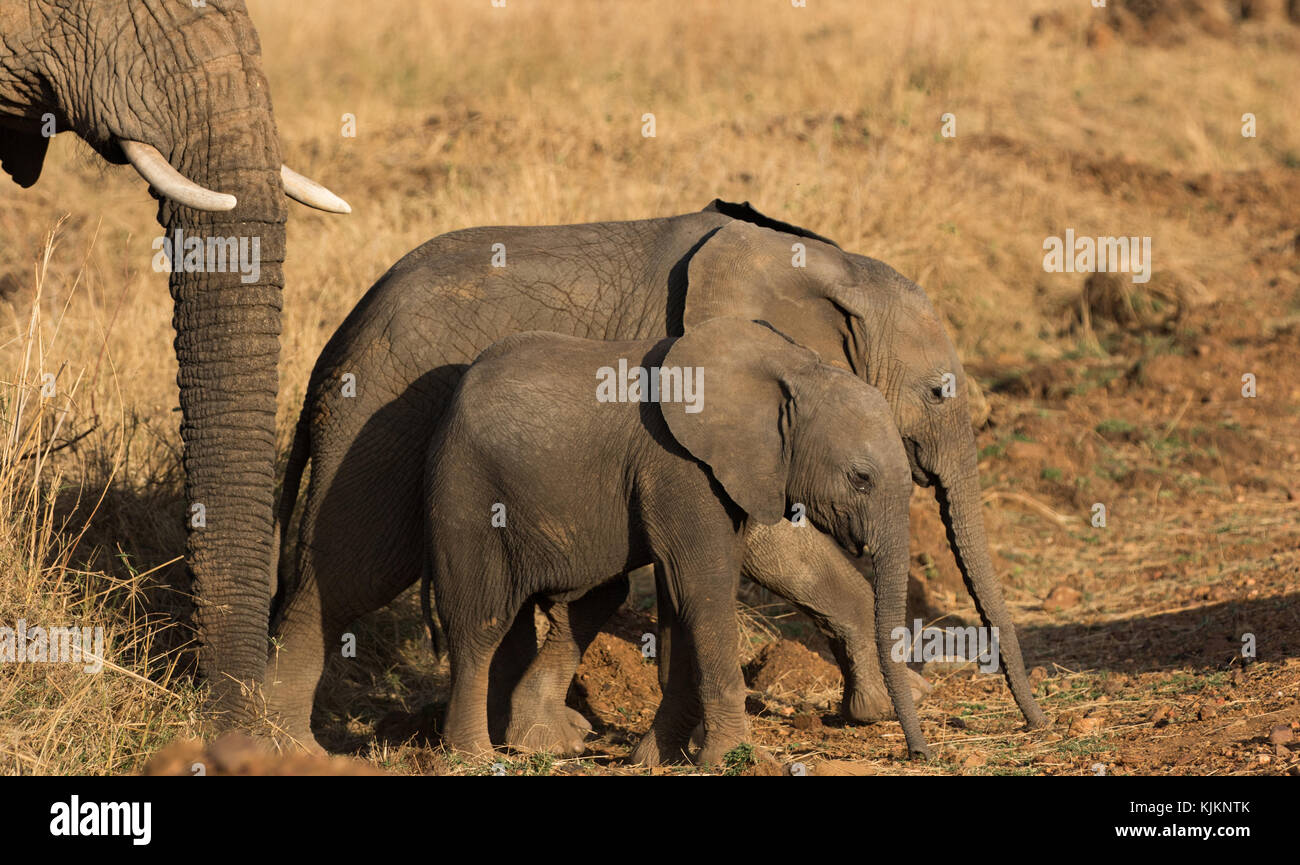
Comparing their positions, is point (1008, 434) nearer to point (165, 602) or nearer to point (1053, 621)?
point (1053, 621)

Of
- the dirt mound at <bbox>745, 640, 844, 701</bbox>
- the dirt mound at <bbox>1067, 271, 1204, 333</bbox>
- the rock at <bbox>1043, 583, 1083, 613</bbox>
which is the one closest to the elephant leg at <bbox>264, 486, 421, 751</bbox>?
the dirt mound at <bbox>745, 640, 844, 701</bbox>

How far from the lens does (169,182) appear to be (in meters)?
4.94

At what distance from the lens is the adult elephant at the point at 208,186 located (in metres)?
5.04

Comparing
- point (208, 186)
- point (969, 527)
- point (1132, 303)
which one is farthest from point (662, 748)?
point (1132, 303)

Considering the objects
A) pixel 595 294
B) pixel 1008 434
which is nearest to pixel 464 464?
pixel 595 294

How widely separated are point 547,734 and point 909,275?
6.55 m

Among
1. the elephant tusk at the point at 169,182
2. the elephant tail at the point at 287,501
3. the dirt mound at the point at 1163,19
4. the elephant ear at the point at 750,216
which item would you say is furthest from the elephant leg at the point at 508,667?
the dirt mound at the point at 1163,19

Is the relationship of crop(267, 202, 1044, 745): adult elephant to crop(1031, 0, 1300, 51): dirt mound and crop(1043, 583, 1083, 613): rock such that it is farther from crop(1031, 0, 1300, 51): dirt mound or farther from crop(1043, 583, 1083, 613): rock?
crop(1031, 0, 1300, 51): dirt mound

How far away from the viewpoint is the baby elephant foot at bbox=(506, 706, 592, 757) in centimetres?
655

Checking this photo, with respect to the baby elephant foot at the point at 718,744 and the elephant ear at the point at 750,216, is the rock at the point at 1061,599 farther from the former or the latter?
the baby elephant foot at the point at 718,744

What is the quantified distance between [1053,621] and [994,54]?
37.6 feet

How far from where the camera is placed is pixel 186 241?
4988 mm

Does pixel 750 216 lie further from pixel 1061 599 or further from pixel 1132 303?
pixel 1132 303

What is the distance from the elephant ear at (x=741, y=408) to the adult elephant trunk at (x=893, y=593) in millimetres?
361
